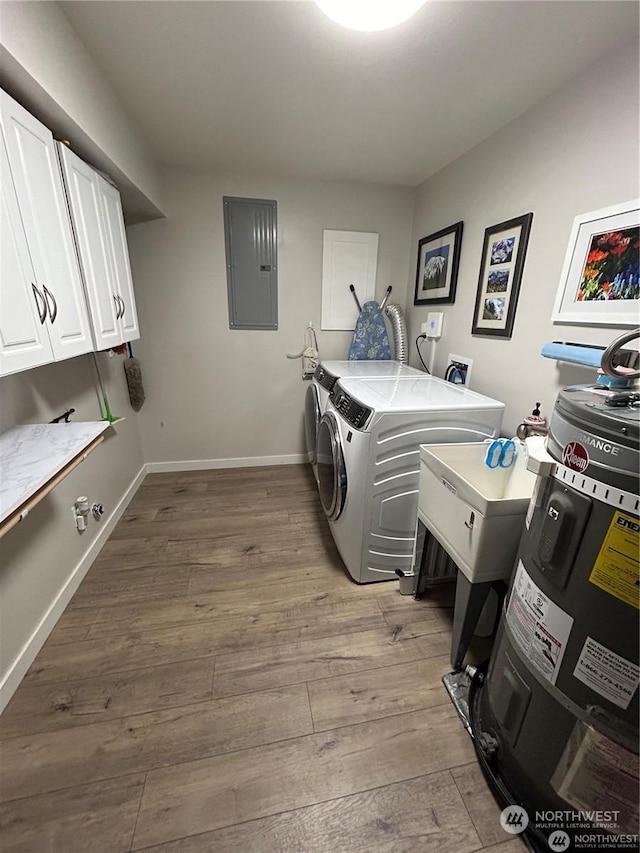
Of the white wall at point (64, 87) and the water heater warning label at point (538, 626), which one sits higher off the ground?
the white wall at point (64, 87)

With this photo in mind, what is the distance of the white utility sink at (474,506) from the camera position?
1097 millimetres

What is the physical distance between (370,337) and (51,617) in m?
2.66

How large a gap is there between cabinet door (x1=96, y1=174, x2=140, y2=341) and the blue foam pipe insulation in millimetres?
2169

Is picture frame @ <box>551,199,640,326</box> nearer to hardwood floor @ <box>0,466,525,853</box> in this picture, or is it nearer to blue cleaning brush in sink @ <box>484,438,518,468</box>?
blue cleaning brush in sink @ <box>484,438,518,468</box>

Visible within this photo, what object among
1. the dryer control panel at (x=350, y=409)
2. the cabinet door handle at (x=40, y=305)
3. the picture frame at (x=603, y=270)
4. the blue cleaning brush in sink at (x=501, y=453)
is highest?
the picture frame at (x=603, y=270)

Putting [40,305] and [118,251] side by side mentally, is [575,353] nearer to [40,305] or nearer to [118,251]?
[40,305]

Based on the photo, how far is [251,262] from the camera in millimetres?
2600

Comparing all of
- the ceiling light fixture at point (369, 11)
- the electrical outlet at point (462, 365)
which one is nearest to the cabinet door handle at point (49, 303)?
the ceiling light fixture at point (369, 11)

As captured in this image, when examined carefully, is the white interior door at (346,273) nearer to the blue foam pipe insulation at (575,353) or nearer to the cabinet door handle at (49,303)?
the blue foam pipe insulation at (575,353)

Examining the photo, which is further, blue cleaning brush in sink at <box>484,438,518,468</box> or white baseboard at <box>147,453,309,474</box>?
white baseboard at <box>147,453,309,474</box>

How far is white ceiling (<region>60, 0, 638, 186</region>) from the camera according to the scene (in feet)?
3.74

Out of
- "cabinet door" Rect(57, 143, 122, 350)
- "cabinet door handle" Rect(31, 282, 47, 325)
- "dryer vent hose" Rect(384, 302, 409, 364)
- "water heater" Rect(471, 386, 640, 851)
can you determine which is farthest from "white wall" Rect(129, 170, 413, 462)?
"water heater" Rect(471, 386, 640, 851)

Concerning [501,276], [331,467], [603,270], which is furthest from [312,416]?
[603,270]

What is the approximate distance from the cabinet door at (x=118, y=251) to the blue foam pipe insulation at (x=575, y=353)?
217 centimetres
